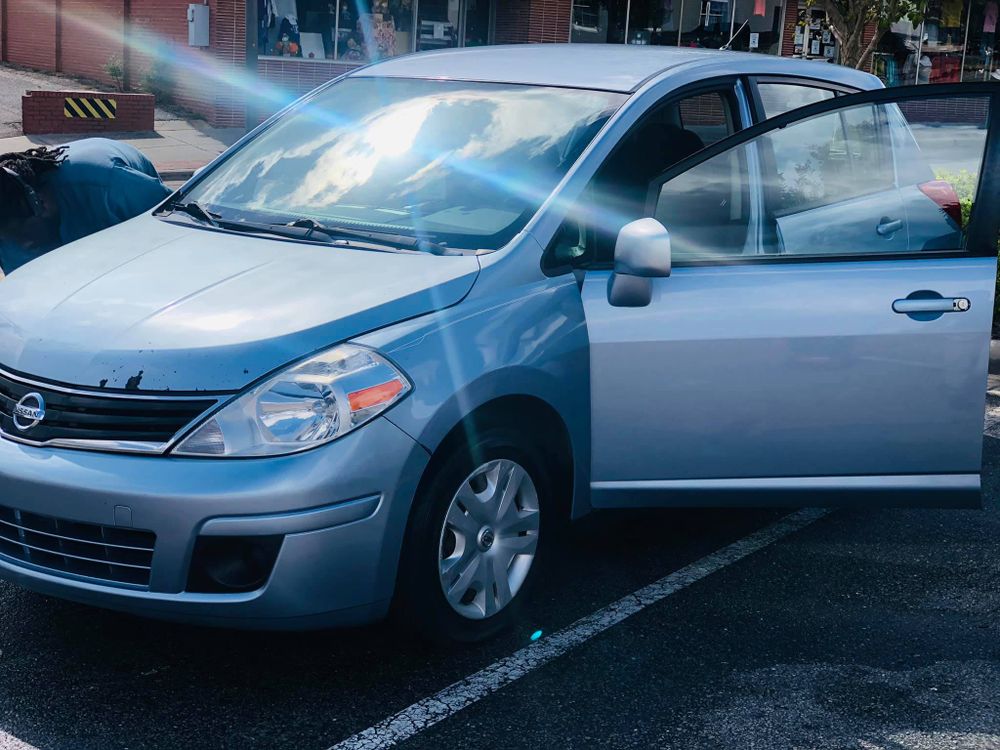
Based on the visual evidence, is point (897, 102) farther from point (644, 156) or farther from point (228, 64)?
point (228, 64)

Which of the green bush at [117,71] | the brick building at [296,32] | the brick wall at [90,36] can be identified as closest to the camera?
the brick building at [296,32]

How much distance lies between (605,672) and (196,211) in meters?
2.15

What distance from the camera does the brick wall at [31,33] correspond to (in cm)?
2855

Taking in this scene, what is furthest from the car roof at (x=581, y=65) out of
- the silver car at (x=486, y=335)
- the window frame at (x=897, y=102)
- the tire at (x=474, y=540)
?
the tire at (x=474, y=540)

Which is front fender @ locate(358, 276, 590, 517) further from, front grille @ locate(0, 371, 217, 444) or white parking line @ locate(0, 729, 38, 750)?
white parking line @ locate(0, 729, 38, 750)

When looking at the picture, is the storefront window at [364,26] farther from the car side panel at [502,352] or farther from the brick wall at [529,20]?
the car side panel at [502,352]

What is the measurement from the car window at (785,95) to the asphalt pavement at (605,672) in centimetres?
178

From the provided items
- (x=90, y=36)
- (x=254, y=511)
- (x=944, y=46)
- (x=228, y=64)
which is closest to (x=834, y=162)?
(x=254, y=511)

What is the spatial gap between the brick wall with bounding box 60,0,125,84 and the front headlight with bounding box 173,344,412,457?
2419 cm

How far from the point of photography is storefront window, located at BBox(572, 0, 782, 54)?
28.0 meters

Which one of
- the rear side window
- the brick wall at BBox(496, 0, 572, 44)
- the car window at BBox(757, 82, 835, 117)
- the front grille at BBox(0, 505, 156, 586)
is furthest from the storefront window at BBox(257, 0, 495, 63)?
the front grille at BBox(0, 505, 156, 586)

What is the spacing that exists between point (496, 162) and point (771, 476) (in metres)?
1.42

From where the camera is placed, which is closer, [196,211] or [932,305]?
[932,305]

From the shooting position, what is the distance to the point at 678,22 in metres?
29.0
